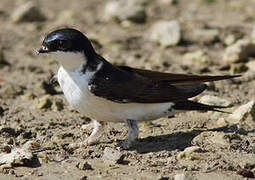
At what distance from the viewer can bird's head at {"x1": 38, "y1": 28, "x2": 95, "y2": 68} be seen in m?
5.07

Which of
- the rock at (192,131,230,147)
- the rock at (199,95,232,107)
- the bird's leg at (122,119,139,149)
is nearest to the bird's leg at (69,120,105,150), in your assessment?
the bird's leg at (122,119,139,149)

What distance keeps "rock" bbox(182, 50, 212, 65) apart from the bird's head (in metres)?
3.41

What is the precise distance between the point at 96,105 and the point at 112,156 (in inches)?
19.9

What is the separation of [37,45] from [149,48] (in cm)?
174

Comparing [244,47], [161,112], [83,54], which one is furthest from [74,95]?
[244,47]

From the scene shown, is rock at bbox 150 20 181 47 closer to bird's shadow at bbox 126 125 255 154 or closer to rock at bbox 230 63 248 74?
rock at bbox 230 63 248 74

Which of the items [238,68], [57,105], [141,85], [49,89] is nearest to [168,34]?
[238,68]

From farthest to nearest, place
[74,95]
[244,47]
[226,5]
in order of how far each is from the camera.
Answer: [226,5] → [244,47] → [74,95]

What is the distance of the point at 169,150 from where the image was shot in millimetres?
5188

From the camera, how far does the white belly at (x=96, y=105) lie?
5.14 m

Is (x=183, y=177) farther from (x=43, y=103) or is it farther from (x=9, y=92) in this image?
(x=9, y=92)

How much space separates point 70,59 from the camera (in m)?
5.12

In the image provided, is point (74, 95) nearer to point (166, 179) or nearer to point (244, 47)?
point (166, 179)

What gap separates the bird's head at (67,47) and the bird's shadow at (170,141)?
925 mm
